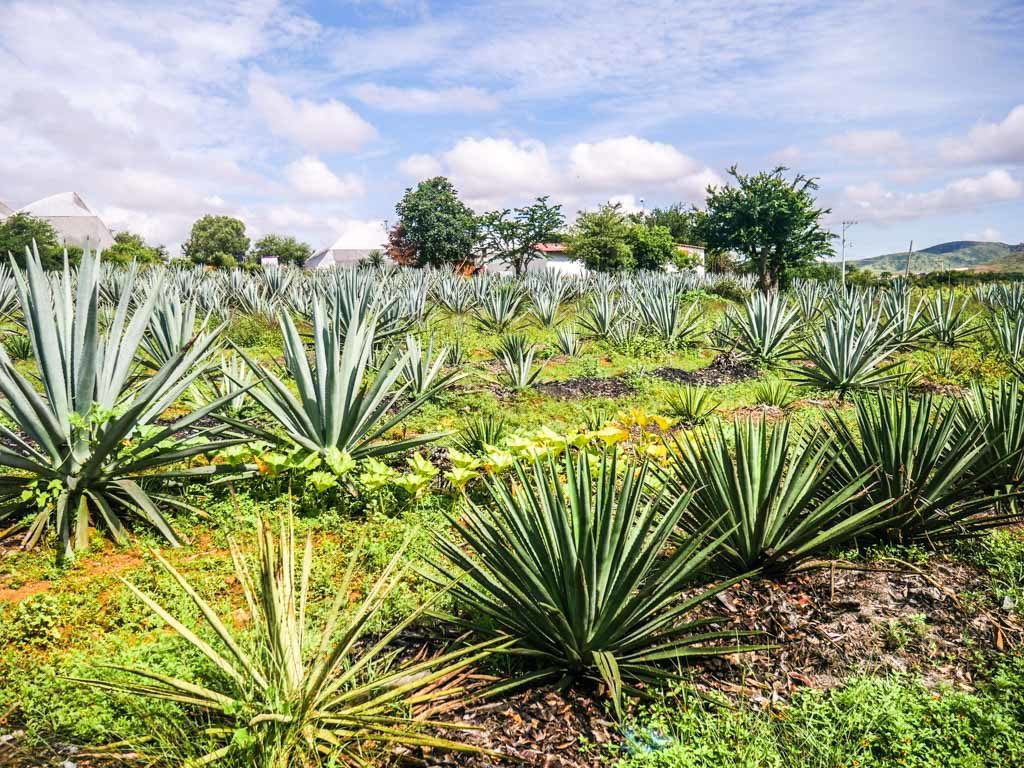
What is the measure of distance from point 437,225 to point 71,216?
2602 cm

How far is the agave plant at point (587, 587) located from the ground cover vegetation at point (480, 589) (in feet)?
0.04

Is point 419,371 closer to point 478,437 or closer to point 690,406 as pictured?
point 478,437

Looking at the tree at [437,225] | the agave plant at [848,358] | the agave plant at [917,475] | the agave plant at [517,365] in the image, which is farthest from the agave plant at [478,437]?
the tree at [437,225]

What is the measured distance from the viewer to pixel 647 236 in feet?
128

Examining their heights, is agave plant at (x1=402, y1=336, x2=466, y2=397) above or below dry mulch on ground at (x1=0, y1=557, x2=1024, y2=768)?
above

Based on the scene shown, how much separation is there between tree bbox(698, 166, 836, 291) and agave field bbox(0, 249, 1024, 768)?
3326 centimetres

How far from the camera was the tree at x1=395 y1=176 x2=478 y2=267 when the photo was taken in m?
45.5

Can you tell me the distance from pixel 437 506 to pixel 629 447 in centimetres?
193

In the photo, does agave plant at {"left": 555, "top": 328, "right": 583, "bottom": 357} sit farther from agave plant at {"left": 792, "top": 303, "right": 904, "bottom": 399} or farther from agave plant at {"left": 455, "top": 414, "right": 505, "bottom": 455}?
agave plant at {"left": 455, "top": 414, "right": 505, "bottom": 455}

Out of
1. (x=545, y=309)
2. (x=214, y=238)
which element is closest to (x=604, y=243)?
(x=545, y=309)

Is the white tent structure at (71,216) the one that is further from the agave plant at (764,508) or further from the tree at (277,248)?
the agave plant at (764,508)

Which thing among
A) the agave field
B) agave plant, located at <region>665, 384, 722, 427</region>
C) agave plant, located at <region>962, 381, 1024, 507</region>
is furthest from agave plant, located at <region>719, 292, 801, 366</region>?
agave plant, located at <region>962, 381, 1024, 507</region>

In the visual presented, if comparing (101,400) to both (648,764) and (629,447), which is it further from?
(629,447)

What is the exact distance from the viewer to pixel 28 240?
27.9 meters
